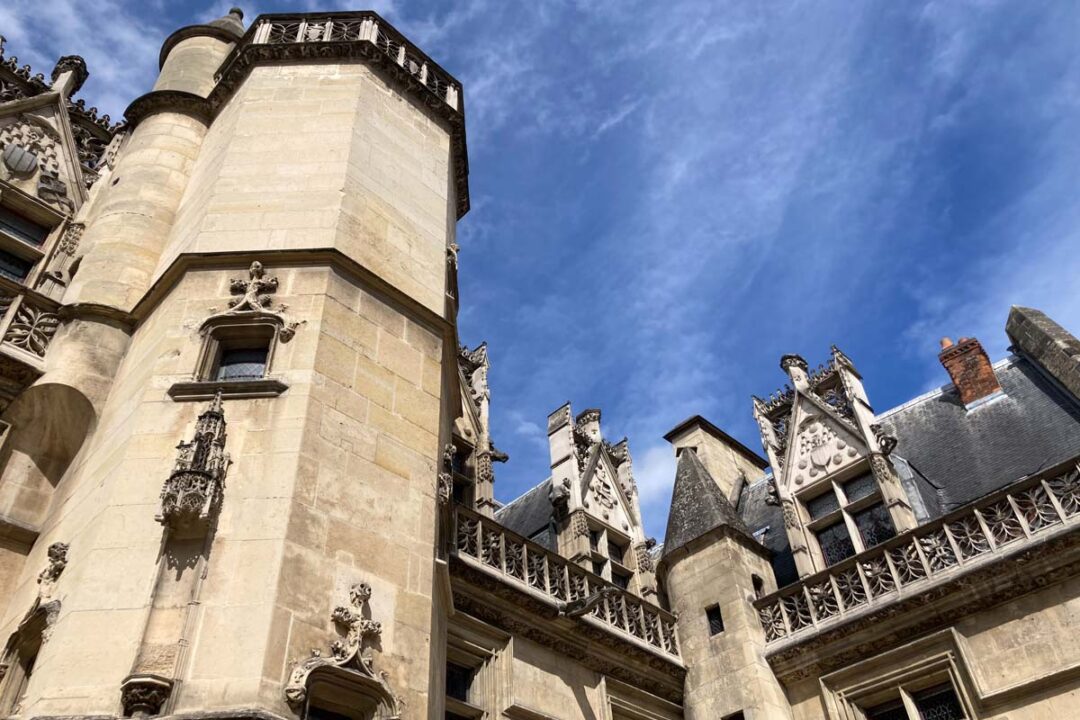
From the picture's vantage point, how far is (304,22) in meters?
12.3

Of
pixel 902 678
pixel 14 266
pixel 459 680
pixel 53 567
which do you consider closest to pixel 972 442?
pixel 902 678

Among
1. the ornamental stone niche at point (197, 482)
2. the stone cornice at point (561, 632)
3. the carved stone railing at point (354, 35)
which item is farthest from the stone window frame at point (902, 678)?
the carved stone railing at point (354, 35)

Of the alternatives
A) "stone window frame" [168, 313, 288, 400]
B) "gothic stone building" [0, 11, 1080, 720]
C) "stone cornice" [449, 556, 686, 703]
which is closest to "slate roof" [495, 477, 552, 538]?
"gothic stone building" [0, 11, 1080, 720]

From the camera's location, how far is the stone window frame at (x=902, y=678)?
10.2 metres

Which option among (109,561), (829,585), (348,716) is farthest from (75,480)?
(829,585)

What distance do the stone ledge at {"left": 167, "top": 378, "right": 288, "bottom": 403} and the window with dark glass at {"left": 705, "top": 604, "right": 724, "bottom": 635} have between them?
727 centimetres

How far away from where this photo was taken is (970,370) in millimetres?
14648

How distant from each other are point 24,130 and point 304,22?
383cm

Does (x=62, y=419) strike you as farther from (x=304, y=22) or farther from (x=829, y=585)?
(x=829, y=585)

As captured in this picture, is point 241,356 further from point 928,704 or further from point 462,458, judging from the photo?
point 928,704

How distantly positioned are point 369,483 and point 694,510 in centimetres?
727

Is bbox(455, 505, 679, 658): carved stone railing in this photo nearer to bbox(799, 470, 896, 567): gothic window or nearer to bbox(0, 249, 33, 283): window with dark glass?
bbox(799, 470, 896, 567): gothic window

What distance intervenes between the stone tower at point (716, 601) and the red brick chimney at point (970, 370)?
14.3 feet

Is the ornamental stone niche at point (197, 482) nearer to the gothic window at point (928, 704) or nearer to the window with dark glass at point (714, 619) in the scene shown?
the window with dark glass at point (714, 619)
